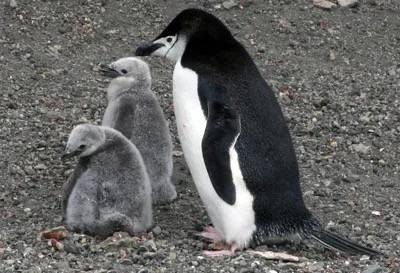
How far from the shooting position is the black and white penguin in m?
5.17

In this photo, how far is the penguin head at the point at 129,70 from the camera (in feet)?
19.4

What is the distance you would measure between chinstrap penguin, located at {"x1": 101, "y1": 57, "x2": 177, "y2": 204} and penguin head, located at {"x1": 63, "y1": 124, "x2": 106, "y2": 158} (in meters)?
0.54

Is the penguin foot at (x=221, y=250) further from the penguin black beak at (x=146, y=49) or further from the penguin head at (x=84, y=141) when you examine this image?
the penguin black beak at (x=146, y=49)

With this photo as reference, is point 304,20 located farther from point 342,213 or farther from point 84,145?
point 84,145

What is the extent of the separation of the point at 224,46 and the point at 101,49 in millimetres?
2205

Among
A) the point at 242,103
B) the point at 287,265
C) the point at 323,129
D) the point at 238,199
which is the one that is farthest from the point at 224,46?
the point at 323,129

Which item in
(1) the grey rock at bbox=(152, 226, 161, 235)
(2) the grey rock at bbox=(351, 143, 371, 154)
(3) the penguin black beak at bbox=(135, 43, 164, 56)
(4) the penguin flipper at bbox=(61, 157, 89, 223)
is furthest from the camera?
(2) the grey rock at bbox=(351, 143, 371, 154)

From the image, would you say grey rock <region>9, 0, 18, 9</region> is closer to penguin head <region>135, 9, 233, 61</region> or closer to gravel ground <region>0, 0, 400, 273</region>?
gravel ground <region>0, 0, 400, 273</region>

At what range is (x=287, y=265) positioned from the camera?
5000 mm

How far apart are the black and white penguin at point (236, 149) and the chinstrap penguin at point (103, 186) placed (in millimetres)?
370

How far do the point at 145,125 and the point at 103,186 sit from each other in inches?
25.9

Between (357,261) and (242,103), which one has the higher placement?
(242,103)

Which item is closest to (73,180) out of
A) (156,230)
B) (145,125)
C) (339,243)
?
(156,230)

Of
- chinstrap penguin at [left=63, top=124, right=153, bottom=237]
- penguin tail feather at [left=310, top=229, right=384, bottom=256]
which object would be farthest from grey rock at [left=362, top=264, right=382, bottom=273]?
chinstrap penguin at [left=63, top=124, right=153, bottom=237]
